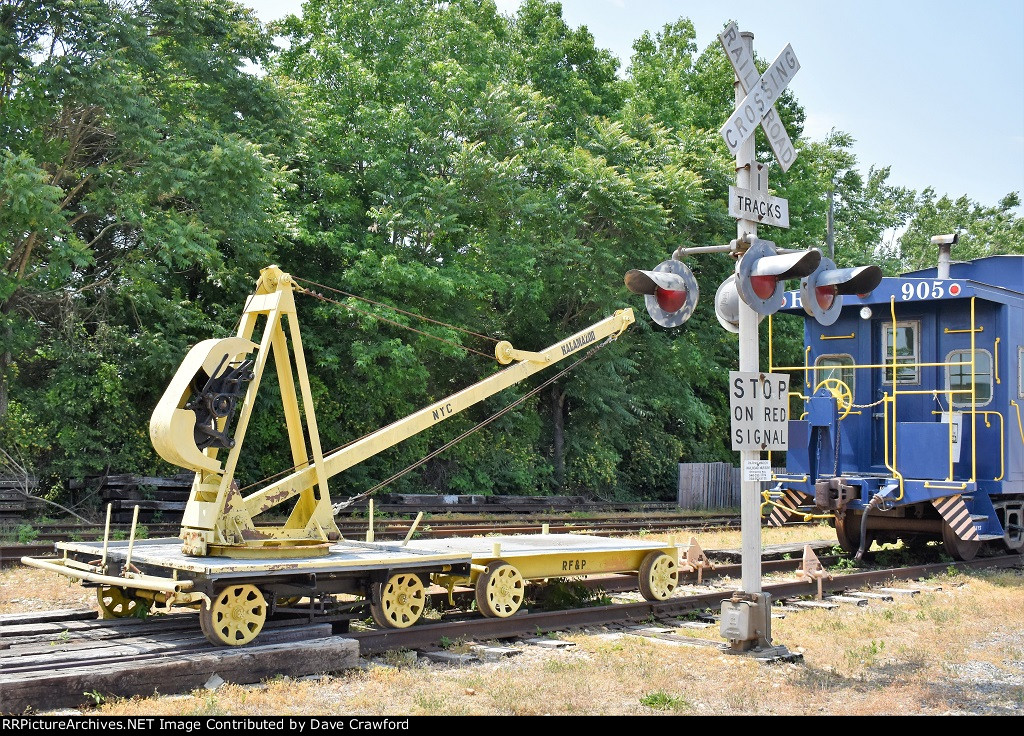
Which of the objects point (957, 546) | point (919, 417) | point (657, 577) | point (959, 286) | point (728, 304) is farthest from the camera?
point (919, 417)

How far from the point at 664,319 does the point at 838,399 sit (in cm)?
597

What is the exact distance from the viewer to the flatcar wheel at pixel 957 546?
547 inches

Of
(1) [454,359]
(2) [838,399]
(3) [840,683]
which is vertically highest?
(1) [454,359]

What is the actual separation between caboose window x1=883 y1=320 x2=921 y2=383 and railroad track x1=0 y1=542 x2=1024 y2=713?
186 inches

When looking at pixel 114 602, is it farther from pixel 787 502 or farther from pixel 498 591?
pixel 787 502

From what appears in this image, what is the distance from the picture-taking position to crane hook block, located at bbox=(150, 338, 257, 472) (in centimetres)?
808

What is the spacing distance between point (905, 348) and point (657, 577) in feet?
19.5

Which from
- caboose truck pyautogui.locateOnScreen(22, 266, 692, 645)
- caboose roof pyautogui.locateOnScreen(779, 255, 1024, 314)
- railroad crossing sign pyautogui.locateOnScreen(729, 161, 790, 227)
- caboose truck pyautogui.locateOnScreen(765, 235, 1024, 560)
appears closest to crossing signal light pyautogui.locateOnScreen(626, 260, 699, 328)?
railroad crossing sign pyautogui.locateOnScreen(729, 161, 790, 227)

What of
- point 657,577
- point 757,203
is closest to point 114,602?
point 657,577

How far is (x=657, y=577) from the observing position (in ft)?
36.0

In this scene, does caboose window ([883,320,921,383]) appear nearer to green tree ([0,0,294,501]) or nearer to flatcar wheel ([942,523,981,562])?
flatcar wheel ([942,523,981,562])
